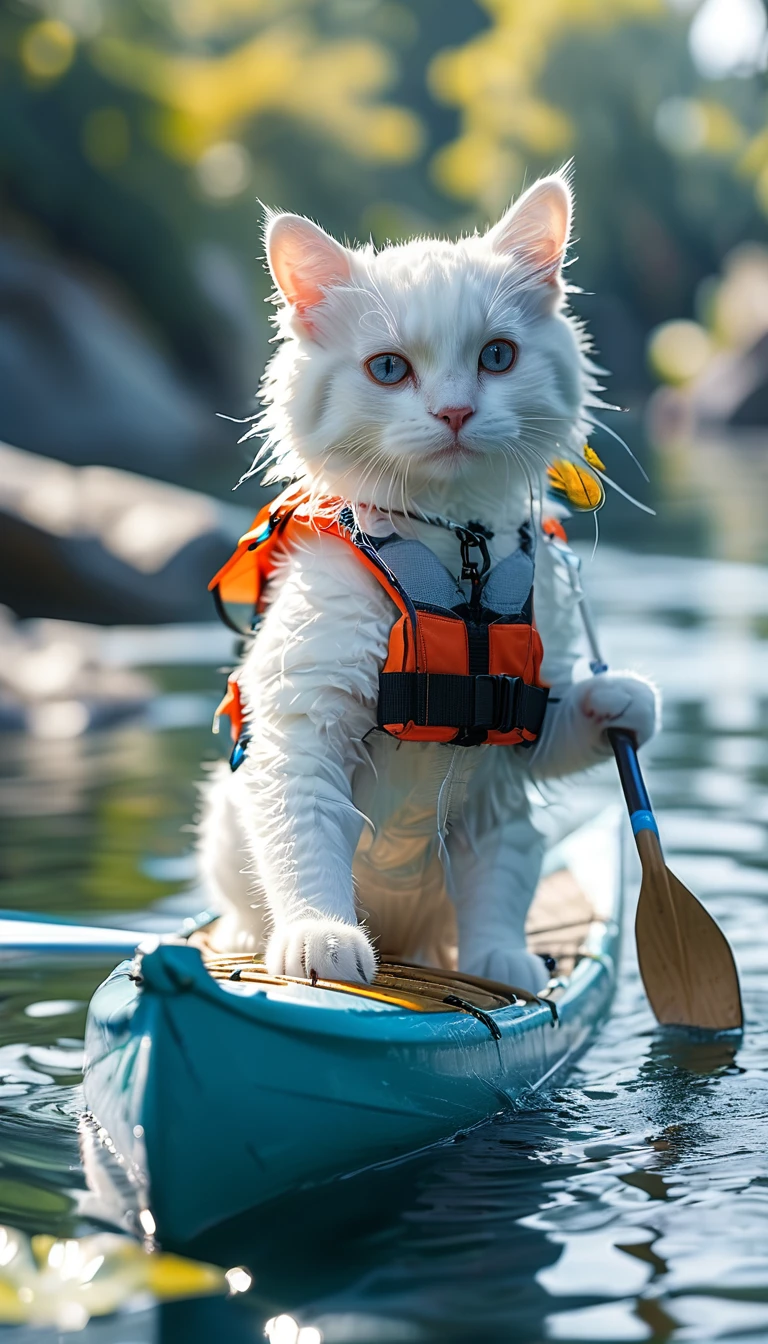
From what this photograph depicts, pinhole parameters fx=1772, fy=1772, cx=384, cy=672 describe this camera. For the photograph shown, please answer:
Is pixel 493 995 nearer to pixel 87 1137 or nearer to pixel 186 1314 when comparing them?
pixel 87 1137

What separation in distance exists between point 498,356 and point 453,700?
650 millimetres

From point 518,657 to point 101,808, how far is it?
333 centimetres

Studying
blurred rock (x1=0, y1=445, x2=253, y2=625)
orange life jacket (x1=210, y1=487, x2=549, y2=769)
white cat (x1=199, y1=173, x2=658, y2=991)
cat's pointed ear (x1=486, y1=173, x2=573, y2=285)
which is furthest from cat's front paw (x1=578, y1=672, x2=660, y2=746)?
blurred rock (x1=0, y1=445, x2=253, y2=625)

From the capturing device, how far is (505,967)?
12.0 feet

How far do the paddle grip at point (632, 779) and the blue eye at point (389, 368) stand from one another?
35.4 inches

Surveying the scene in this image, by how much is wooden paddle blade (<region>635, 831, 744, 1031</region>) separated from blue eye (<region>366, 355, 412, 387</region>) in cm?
115

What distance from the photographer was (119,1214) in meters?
2.94

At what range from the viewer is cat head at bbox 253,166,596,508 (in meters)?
3.22

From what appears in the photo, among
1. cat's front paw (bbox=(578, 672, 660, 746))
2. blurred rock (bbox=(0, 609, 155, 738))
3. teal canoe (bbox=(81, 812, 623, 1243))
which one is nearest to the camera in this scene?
teal canoe (bbox=(81, 812, 623, 1243))

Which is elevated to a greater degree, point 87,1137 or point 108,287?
point 108,287

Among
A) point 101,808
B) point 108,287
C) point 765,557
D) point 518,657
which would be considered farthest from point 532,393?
point 108,287

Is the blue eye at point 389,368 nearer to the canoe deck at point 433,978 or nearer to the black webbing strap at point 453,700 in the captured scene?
the black webbing strap at point 453,700

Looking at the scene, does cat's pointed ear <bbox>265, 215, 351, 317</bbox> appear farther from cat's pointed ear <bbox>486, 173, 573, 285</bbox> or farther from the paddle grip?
the paddle grip

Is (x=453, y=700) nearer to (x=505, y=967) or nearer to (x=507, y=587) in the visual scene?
(x=507, y=587)
